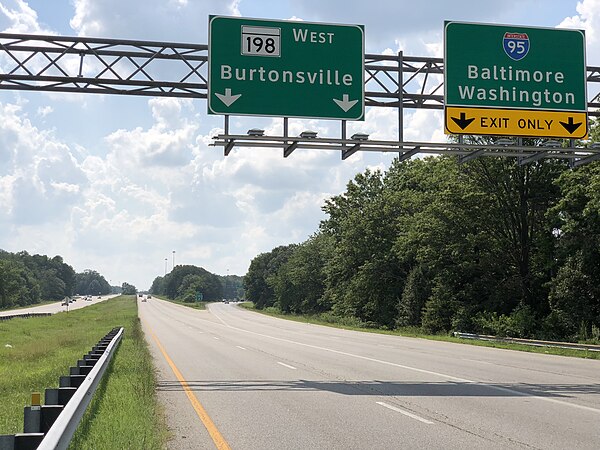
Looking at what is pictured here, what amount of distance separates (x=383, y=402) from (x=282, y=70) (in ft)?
24.5

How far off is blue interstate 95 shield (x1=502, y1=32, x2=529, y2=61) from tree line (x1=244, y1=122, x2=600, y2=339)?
18.9 metres

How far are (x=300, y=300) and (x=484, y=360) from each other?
289 ft

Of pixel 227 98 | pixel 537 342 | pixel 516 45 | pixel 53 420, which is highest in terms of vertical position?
pixel 516 45

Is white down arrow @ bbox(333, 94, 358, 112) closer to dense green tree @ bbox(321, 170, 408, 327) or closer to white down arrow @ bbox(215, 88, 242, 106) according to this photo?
white down arrow @ bbox(215, 88, 242, 106)

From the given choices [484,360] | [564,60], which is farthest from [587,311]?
[564,60]

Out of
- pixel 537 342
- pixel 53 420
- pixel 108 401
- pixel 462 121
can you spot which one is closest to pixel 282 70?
pixel 462 121

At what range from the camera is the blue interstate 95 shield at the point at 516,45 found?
16094 mm

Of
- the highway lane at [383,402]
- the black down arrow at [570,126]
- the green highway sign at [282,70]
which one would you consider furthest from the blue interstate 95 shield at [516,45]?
the highway lane at [383,402]

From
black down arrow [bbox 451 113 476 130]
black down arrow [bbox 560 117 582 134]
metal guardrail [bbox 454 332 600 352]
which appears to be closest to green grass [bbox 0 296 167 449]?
black down arrow [bbox 451 113 476 130]

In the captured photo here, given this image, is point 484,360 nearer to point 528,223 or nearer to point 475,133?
point 475,133

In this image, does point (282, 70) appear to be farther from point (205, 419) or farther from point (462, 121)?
point (205, 419)

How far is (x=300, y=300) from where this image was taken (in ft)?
363

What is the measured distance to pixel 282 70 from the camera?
49.8 ft

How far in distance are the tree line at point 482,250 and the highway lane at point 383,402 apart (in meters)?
14.7
